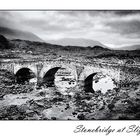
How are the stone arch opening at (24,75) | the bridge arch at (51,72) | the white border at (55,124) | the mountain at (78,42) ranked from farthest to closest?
the stone arch opening at (24,75)
the bridge arch at (51,72)
the mountain at (78,42)
the white border at (55,124)

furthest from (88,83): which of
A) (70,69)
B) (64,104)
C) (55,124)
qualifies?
(55,124)

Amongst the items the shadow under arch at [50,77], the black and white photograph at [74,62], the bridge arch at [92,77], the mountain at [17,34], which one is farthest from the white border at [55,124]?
the shadow under arch at [50,77]

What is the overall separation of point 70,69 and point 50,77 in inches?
18.1

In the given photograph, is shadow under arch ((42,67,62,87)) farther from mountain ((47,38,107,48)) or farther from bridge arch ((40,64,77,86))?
mountain ((47,38,107,48))

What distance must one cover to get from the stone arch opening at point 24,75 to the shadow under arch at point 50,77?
25cm

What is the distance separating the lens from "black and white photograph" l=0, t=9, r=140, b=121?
4.29m

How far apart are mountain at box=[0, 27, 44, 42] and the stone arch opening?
69cm

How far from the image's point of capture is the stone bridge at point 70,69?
14.7 ft

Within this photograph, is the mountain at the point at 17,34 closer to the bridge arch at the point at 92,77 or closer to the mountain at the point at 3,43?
the mountain at the point at 3,43

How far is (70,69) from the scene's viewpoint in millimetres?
4633

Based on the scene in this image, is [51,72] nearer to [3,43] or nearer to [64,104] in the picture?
[64,104]

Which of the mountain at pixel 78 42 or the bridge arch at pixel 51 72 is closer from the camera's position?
the mountain at pixel 78 42

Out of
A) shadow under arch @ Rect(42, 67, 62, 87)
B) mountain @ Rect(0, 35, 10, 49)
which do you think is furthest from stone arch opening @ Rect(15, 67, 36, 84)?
mountain @ Rect(0, 35, 10, 49)
